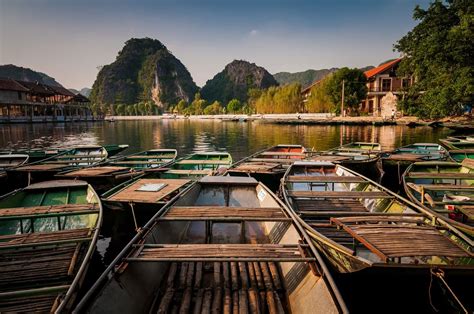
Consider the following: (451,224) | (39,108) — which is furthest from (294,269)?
(39,108)

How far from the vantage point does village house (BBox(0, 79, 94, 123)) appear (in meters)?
66.8

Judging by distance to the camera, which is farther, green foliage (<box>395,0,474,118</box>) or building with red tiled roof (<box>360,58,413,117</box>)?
building with red tiled roof (<box>360,58,413,117</box>)

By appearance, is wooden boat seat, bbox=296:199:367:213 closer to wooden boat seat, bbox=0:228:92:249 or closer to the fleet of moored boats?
the fleet of moored boats

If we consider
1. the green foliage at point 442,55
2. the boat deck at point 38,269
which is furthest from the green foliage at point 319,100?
the boat deck at point 38,269

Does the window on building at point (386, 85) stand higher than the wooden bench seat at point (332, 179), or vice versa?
the window on building at point (386, 85)

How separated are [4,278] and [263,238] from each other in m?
5.77

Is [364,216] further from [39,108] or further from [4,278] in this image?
[39,108]

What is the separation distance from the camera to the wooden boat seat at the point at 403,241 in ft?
15.5

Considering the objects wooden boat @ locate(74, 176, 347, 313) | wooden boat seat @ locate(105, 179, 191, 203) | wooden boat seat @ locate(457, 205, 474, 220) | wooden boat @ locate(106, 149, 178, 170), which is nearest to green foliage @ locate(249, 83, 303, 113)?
wooden boat @ locate(106, 149, 178, 170)

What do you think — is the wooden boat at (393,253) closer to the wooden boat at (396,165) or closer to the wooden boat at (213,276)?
the wooden boat at (213,276)

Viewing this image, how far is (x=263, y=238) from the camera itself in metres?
7.52

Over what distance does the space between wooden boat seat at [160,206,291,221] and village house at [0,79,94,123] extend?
80303 mm

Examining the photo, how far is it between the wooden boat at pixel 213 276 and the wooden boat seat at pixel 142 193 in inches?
88.4

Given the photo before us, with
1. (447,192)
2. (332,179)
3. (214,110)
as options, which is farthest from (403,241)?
(214,110)
